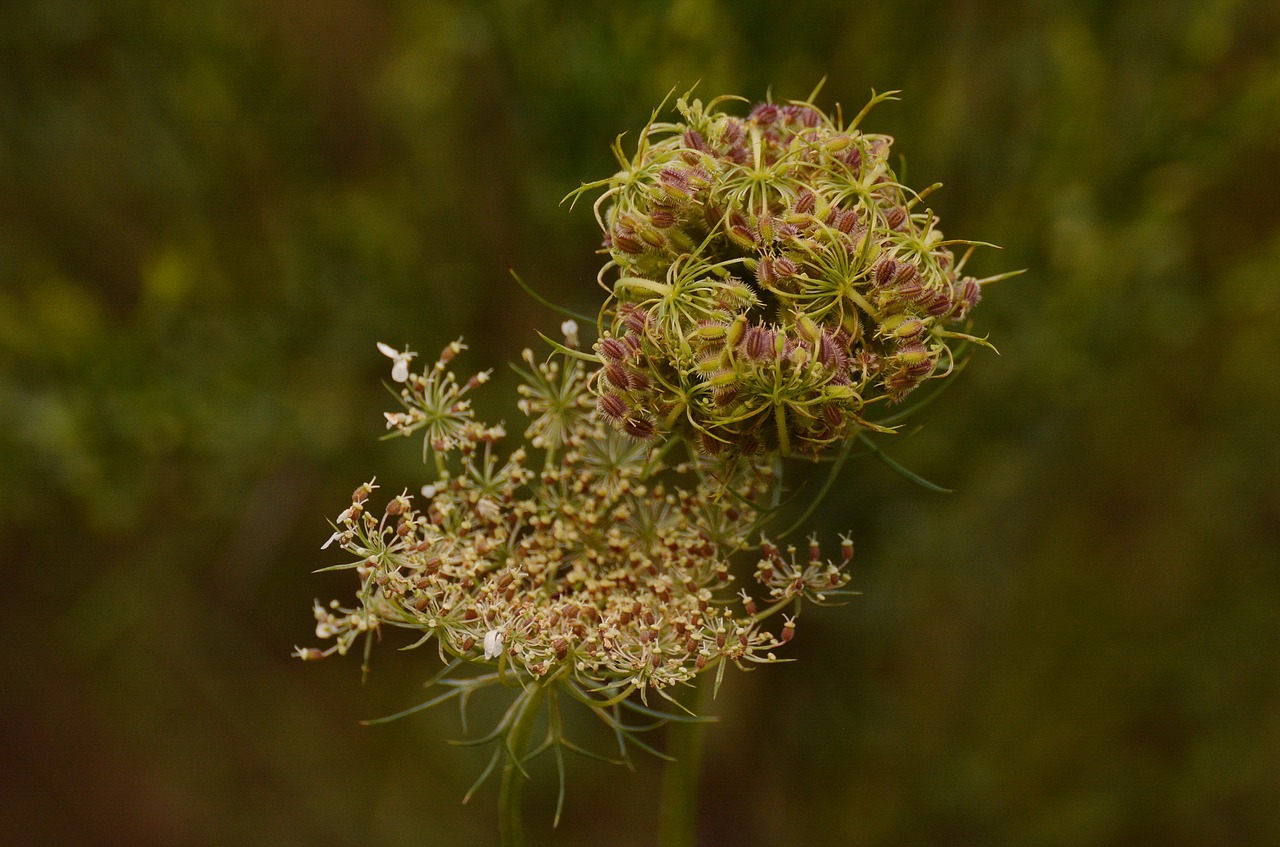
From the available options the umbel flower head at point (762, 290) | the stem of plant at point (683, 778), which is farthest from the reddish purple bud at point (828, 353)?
the stem of plant at point (683, 778)

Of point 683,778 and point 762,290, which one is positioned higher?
point 762,290

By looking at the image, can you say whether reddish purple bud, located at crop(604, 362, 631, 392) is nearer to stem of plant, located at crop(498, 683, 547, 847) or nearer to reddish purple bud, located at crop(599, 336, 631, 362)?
reddish purple bud, located at crop(599, 336, 631, 362)

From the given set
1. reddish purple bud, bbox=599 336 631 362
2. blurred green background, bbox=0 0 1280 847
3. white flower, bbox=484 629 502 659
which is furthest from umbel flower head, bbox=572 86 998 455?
blurred green background, bbox=0 0 1280 847

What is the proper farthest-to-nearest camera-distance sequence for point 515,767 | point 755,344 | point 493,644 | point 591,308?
point 591,308 < point 515,767 < point 493,644 < point 755,344

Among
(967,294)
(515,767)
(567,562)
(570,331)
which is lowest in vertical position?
(515,767)

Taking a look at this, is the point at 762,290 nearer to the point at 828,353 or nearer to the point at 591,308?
the point at 828,353

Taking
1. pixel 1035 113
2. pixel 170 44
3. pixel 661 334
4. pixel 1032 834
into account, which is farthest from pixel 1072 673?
pixel 170 44

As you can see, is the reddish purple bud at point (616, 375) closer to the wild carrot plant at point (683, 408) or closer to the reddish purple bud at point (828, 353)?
the wild carrot plant at point (683, 408)

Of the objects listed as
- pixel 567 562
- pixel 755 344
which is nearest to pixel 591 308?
pixel 567 562
